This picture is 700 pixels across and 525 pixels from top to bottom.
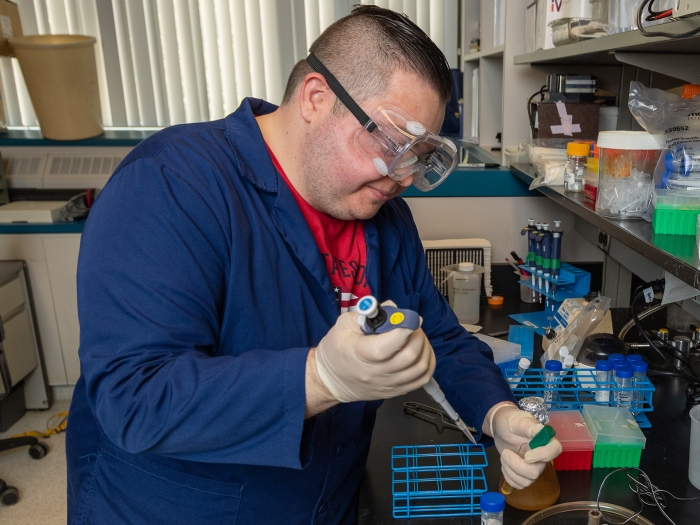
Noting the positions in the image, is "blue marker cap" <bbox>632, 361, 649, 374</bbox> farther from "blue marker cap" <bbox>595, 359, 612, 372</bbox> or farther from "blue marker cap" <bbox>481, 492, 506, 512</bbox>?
"blue marker cap" <bbox>481, 492, 506, 512</bbox>

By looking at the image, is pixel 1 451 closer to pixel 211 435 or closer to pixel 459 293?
pixel 459 293

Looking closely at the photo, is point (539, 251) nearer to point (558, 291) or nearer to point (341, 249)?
point (558, 291)

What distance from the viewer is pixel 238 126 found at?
109 cm

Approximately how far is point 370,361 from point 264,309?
303 mm

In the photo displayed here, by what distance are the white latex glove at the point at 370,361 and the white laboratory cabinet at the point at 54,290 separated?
8.22 ft

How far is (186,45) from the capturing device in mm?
3453

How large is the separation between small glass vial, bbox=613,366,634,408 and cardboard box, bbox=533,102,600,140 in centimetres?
Answer: 96

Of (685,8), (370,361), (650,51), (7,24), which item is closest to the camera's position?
(370,361)

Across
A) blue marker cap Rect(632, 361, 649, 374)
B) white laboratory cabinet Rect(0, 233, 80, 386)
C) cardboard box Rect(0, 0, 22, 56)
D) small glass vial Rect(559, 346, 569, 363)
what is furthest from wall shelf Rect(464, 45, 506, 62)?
cardboard box Rect(0, 0, 22, 56)

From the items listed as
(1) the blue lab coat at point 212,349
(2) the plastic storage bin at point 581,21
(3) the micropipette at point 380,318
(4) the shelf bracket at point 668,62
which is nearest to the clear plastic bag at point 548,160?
(2) the plastic storage bin at point 581,21

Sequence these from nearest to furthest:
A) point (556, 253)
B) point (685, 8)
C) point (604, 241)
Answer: point (685, 8), point (556, 253), point (604, 241)

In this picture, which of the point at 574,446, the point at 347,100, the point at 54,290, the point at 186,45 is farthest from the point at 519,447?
the point at 186,45

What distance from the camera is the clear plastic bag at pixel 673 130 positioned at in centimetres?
116

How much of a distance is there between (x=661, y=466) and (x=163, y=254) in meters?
1.00
